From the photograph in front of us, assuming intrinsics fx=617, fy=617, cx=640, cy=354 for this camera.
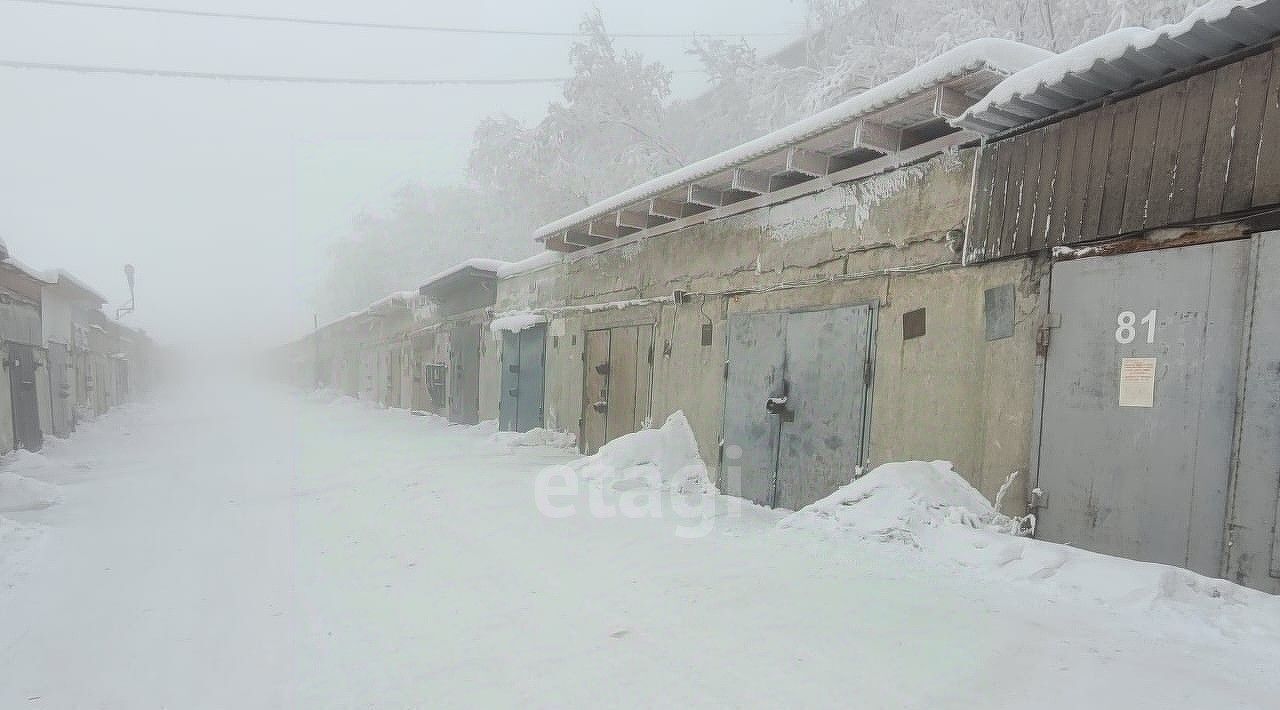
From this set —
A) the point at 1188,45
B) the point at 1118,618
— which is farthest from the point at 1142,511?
the point at 1188,45

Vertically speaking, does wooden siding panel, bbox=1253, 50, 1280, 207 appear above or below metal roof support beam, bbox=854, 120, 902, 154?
below

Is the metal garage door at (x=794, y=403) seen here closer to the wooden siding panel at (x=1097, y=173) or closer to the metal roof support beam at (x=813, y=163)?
the metal roof support beam at (x=813, y=163)

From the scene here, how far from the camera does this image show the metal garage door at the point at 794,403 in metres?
6.07

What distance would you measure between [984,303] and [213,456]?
1208cm

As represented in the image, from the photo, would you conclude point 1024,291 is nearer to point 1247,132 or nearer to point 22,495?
point 1247,132

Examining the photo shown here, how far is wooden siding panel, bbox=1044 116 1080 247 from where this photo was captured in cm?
451

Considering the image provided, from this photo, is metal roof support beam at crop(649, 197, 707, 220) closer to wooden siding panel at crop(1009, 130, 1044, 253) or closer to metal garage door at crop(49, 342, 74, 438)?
wooden siding panel at crop(1009, 130, 1044, 253)

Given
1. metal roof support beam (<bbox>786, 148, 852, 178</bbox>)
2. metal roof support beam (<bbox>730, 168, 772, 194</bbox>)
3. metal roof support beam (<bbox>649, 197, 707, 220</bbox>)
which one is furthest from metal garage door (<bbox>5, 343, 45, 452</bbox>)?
metal roof support beam (<bbox>786, 148, 852, 178</bbox>)

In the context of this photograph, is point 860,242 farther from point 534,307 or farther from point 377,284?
point 377,284

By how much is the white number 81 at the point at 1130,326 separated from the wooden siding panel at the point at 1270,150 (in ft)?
2.77

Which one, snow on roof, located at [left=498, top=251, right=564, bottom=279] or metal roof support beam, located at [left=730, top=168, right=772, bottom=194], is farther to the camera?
snow on roof, located at [left=498, top=251, right=564, bottom=279]

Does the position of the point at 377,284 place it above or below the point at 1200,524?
above

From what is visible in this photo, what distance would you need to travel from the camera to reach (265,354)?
7738 cm

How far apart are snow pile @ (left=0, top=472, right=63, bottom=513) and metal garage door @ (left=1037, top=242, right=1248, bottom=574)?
998cm
